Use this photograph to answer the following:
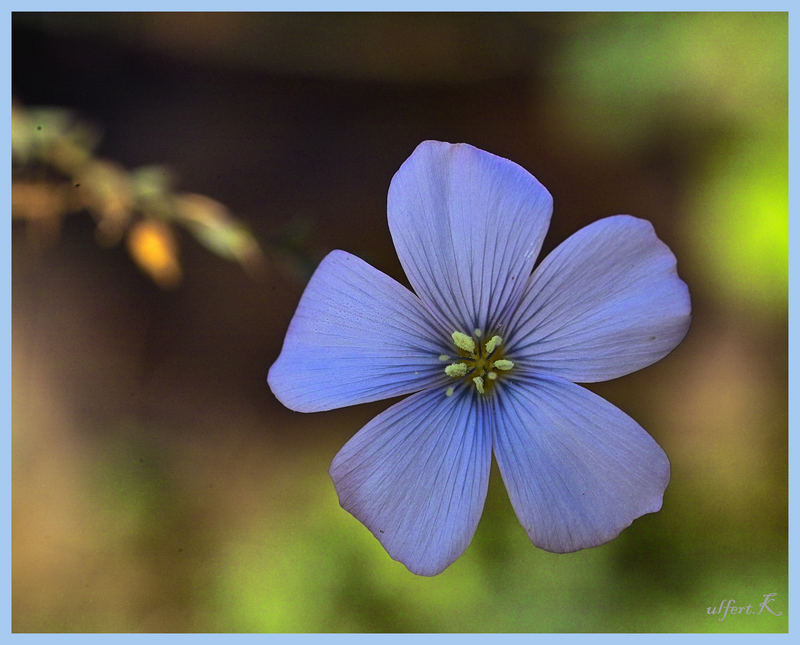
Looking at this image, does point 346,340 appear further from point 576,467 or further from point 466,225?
point 576,467

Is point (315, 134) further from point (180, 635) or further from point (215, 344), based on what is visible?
point (180, 635)

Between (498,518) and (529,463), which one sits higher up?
(529,463)

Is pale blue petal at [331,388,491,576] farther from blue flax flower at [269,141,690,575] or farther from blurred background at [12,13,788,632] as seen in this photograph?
blurred background at [12,13,788,632]

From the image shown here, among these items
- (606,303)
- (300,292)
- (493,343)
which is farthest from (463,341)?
(300,292)

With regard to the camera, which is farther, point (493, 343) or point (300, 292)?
point (300, 292)

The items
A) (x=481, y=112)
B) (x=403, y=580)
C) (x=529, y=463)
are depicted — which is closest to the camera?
(x=529, y=463)

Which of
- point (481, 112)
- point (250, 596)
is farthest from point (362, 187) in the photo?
point (250, 596)

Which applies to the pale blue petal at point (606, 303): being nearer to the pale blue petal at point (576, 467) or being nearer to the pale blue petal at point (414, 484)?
the pale blue petal at point (576, 467)
